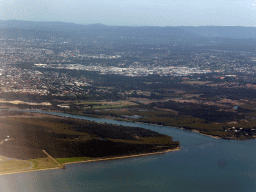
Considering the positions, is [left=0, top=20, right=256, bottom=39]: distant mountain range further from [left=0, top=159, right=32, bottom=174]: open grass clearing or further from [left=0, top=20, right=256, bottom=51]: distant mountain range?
[left=0, top=159, right=32, bottom=174]: open grass clearing

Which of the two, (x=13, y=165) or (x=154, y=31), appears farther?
(x=154, y=31)

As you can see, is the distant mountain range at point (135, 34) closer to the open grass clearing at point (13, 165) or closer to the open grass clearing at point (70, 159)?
the open grass clearing at point (70, 159)

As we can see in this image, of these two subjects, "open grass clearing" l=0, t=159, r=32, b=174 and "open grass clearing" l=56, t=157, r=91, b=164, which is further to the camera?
"open grass clearing" l=56, t=157, r=91, b=164

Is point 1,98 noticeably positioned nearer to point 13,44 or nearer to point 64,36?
point 13,44

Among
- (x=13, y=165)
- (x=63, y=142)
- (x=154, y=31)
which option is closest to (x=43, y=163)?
(x=13, y=165)

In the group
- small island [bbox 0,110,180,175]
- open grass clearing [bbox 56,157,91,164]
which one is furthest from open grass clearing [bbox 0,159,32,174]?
open grass clearing [bbox 56,157,91,164]

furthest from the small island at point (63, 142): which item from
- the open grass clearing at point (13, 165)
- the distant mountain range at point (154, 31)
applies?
the distant mountain range at point (154, 31)

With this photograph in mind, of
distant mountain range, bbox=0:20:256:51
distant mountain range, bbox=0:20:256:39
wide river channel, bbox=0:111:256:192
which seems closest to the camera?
wide river channel, bbox=0:111:256:192

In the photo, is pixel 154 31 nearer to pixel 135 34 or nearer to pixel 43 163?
pixel 135 34

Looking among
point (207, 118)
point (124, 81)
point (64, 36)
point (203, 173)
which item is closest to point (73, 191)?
point (203, 173)
